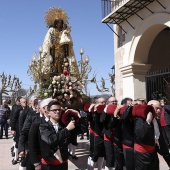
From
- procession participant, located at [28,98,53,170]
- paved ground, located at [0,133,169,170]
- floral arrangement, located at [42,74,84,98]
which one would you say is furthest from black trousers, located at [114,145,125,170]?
floral arrangement, located at [42,74,84,98]

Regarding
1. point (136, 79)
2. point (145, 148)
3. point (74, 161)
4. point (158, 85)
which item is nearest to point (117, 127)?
point (145, 148)

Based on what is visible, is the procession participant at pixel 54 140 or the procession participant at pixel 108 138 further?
the procession participant at pixel 108 138

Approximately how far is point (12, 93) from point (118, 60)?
67.3 ft

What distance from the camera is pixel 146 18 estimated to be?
9992 mm

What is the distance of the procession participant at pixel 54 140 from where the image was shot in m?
3.10

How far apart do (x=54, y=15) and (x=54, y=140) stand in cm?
912

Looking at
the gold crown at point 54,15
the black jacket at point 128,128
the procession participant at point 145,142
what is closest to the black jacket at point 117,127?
the black jacket at point 128,128

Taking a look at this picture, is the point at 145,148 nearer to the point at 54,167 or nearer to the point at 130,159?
the point at 130,159

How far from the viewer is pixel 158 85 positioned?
33.1 feet

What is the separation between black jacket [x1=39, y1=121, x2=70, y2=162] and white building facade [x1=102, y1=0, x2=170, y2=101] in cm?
692

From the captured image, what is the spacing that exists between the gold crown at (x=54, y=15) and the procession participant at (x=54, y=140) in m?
8.61

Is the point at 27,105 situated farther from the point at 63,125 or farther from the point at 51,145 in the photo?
the point at 51,145

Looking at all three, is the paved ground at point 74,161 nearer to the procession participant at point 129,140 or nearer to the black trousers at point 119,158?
the black trousers at point 119,158

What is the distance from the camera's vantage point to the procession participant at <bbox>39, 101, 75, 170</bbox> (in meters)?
3.10
